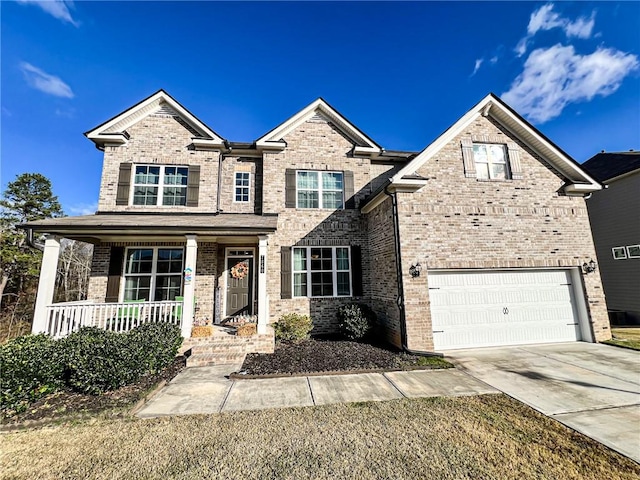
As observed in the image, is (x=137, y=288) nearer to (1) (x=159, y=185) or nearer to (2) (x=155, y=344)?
(1) (x=159, y=185)

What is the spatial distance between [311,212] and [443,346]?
6478 millimetres

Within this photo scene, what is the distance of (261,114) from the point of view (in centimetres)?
1502

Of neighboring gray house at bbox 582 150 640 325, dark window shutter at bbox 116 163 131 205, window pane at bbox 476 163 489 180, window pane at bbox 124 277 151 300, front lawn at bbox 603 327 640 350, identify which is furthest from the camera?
neighboring gray house at bbox 582 150 640 325

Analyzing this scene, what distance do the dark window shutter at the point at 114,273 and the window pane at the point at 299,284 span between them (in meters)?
6.18

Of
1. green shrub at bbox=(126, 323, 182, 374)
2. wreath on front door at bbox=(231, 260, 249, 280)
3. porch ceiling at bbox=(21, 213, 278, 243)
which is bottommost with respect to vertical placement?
green shrub at bbox=(126, 323, 182, 374)

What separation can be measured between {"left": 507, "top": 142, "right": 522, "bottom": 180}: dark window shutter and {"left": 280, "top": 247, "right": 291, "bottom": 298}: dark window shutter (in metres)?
8.46

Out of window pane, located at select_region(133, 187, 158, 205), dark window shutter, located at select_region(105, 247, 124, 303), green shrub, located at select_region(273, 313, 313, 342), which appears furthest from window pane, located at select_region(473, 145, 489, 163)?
dark window shutter, located at select_region(105, 247, 124, 303)

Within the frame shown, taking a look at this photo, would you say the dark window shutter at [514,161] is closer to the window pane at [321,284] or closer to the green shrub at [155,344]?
the window pane at [321,284]

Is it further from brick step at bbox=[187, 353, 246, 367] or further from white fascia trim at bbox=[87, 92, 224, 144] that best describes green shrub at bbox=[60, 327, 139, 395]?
white fascia trim at bbox=[87, 92, 224, 144]

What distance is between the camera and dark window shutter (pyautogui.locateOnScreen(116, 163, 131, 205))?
981 centimetres

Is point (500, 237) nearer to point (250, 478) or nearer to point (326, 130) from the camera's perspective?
point (326, 130)

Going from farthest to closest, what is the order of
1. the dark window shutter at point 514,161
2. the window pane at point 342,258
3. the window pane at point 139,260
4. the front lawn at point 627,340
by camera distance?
the window pane at point 342,258 < the window pane at point 139,260 < the dark window shutter at point 514,161 < the front lawn at point 627,340

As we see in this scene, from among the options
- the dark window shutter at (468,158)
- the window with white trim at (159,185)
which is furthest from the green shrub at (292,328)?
the dark window shutter at (468,158)

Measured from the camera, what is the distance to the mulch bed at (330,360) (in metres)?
6.36
